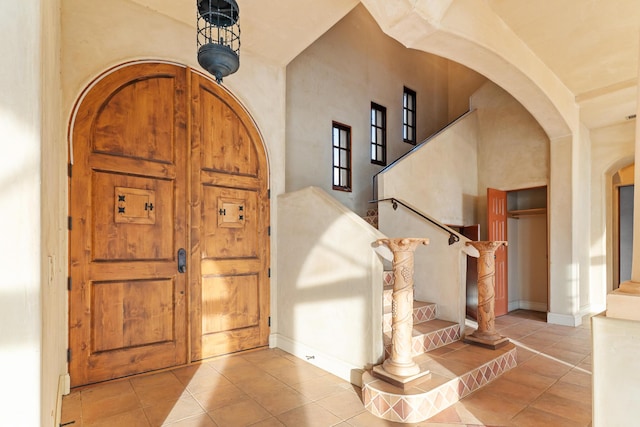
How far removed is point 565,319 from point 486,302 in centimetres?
261

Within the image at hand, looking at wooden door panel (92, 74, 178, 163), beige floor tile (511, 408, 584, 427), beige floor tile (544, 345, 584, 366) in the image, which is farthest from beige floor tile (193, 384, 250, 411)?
beige floor tile (544, 345, 584, 366)

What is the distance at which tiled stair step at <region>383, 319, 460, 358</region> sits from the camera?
3.36 meters

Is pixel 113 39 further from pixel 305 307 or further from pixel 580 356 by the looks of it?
pixel 580 356

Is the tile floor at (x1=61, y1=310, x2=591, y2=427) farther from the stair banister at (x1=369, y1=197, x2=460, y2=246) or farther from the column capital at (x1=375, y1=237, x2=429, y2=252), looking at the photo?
the stair banister at (x1=369, y1=197, x2=460, y2=246)

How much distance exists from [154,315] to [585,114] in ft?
22.4

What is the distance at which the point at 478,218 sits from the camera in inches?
261

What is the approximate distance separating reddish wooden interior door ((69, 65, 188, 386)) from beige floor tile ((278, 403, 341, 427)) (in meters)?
1.50

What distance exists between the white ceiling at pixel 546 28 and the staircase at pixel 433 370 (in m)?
3.08

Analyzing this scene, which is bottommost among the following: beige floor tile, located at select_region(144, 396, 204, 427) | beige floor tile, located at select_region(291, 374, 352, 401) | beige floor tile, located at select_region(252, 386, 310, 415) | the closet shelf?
beige floor tile, located at select_region(291, 374, 352, 401)

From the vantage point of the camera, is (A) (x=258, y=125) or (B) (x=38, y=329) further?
(A) (x=258, y=125)

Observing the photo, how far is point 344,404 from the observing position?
9.15ft

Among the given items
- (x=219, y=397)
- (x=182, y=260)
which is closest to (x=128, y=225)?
(x=182, y=260)

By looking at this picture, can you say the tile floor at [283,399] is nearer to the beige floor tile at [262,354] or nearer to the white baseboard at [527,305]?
the beige floor tile at [262,354]

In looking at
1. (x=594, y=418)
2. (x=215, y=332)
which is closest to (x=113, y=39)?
(x=215, y=332)
